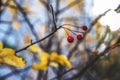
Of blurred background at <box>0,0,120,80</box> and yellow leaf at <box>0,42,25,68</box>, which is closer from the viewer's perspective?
yellow leaf at <box>0,42,25,68</box>

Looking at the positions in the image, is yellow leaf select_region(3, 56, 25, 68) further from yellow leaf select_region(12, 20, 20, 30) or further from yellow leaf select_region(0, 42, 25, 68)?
yellow leaf select_region(12, 20, 20, 30)

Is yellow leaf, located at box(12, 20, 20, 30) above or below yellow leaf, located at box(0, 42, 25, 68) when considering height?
above

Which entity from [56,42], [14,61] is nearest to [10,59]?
[14,61]

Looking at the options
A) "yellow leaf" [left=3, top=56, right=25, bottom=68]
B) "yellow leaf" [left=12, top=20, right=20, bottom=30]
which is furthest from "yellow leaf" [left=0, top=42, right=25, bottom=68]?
"yellow leaf" [left=12, top=20, right=20, bottom=30]

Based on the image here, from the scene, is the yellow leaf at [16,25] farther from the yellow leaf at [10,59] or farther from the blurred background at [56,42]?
the yellow leaf at [10,59]

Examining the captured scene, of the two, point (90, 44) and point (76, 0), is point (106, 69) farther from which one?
point (76, 0)

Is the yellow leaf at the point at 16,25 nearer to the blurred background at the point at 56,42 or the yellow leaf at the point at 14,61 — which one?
the blurred background at the point at 56,42

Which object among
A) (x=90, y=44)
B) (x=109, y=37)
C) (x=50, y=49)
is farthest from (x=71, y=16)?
(x=109, y=37)

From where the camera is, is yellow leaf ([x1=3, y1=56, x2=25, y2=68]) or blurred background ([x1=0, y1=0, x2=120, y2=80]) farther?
blurred background ([x1=0, y1=0, x2=120, y2=80])

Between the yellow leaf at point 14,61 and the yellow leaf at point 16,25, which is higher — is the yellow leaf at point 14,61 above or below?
below

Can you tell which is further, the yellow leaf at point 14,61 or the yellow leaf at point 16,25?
the yellow leaf at point 16,25

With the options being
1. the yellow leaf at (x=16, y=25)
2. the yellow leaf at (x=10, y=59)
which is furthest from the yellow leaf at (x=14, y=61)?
the yellow leaf at (x=16, y=25)
